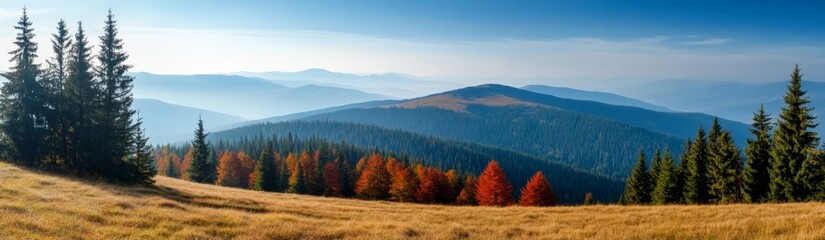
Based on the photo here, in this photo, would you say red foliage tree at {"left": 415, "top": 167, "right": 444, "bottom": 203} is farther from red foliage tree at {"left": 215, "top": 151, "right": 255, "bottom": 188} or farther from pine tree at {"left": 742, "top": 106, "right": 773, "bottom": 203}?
pine tree at {"left": 742, "top": 106, "right": 773, "bottom": 203}

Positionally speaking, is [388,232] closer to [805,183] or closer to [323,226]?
[323,226]

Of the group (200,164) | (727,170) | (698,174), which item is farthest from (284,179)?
(727,170)

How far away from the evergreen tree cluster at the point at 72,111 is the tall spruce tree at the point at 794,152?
62.1 metres

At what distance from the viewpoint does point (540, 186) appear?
239ft

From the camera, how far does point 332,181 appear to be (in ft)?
295

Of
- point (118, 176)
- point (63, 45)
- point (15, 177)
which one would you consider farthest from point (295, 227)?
point (63, 45)

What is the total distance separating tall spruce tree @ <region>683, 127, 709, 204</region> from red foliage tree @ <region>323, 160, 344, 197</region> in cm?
6074

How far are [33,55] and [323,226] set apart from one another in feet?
137

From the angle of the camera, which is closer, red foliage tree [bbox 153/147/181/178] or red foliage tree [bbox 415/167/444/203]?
red foliage tree [bbox 415/167/444/203]

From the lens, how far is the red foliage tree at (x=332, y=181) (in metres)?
88.8

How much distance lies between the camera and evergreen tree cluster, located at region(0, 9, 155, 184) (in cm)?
4112

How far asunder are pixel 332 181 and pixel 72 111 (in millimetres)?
51929

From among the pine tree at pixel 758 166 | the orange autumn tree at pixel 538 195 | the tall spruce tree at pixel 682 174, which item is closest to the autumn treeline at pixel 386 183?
the orange autumn tree at pixel 538 195

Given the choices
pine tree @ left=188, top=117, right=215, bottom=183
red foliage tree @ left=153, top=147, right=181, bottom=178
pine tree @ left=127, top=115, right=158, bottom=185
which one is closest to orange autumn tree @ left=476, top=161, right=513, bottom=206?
pine tree @ left=127, top=115, right=158, bottom=185
